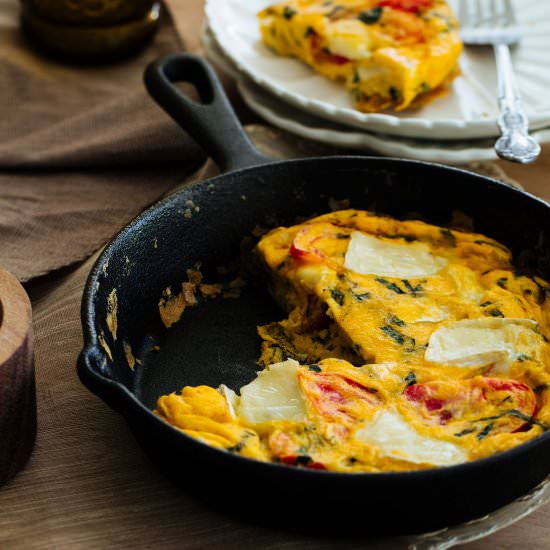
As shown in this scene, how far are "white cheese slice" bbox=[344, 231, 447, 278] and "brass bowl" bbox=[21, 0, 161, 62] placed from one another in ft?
5.14

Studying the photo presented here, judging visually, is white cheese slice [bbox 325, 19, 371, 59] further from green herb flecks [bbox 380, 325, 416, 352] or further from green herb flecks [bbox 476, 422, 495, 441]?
green herb flecks [bbox 476, 422, 495, 441]

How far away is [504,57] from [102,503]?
209cm

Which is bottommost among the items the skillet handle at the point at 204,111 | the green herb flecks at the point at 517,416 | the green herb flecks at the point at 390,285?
the green herb flecks at the point at 390,285

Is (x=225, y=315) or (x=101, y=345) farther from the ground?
(x=101, y=345)

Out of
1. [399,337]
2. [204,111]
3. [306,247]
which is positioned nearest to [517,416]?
[399,337]

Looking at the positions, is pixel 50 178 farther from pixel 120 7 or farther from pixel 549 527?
pixel 549 527

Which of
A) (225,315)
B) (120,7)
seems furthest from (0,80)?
(225,315)

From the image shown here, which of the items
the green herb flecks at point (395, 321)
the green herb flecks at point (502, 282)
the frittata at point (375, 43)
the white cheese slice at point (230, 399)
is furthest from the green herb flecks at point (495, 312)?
the frittata at point (375, 43)

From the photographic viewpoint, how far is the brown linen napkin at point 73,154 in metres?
2.73

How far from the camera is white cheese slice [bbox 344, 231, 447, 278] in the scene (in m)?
2.24

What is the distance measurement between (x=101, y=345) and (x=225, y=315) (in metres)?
0.52

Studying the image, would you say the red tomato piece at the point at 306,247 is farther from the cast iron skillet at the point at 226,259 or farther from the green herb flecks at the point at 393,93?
the green herb flecks at the point at 393,93

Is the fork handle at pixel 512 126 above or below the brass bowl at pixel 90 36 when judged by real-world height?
above

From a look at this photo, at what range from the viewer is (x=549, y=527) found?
185 centimetres
